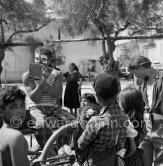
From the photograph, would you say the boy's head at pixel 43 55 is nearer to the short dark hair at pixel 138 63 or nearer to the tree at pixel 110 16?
the short dark hair at pixel 138 63

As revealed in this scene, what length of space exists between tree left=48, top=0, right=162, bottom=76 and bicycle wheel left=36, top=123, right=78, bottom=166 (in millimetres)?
11791

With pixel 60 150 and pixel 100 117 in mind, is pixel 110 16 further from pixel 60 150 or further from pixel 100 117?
pixel 100 117

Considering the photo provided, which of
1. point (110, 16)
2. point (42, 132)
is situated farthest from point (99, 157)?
point (110, 16)

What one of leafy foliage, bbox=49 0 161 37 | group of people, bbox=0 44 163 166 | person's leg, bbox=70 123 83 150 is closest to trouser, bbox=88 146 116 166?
group of people, bbox=0 44 163 166

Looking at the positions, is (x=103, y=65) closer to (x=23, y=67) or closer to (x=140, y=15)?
(x=140, y=15)

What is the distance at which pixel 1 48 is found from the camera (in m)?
17.8

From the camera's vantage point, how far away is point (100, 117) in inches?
98.5

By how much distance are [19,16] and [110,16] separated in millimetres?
4775

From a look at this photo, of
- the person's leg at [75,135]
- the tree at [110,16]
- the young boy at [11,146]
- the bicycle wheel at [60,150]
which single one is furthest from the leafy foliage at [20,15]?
the young boy at [11,146]

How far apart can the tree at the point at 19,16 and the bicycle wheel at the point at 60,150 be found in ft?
46.1

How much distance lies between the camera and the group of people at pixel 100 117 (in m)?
2.27

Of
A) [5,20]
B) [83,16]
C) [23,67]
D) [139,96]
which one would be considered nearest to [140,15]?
[83,16]

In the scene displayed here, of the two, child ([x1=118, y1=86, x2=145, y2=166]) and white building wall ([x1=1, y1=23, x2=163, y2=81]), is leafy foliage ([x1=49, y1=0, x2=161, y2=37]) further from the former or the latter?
white building wall ([x1=1, y1=23, x2=163, y2=81])

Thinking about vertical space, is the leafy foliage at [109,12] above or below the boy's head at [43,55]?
above
